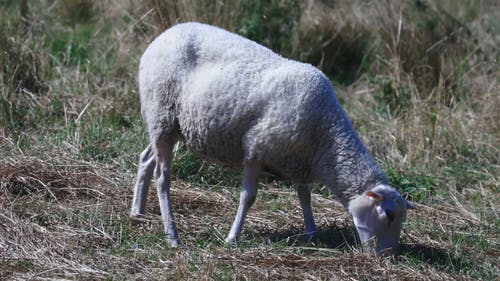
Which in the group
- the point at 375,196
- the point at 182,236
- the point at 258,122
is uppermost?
the point at 258,122

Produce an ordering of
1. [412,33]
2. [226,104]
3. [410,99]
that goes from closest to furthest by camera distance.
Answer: [226,104] < [410,99] < [412,33]

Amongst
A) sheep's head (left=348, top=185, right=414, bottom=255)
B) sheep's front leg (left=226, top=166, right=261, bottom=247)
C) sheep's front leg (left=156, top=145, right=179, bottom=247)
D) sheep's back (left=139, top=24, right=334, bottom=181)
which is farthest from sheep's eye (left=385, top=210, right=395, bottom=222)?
sheep's front leg (left=156, top=145, right=179, bottom=247)

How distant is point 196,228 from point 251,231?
36 cm

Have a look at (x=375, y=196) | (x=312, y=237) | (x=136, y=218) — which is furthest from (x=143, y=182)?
(x=375, y=196)

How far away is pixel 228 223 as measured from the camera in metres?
6.04

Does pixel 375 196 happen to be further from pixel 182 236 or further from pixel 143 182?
pixel 143 182

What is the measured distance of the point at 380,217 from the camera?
5297mm

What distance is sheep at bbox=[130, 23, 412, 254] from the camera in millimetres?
5316

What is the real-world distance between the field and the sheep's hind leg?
9 centimetres

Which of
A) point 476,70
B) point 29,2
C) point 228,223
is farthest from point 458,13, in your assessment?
Answer: point 228,223

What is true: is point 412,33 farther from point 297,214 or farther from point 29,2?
point 29,2

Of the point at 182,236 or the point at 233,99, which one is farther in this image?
the point at 182,236

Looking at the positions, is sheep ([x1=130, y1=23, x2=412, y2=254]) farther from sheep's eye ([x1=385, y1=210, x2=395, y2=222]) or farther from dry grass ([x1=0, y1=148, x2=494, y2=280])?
dry grass ([x1=0, y1=148, x2=494, y2=280])

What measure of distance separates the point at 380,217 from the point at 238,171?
6.14 feet
